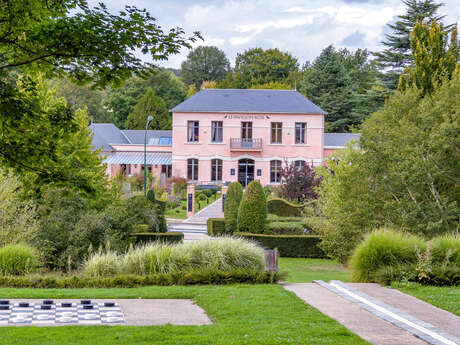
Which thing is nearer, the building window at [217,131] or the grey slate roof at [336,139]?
the building window at [217,131]

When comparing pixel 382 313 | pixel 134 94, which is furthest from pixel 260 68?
pixel 382 313

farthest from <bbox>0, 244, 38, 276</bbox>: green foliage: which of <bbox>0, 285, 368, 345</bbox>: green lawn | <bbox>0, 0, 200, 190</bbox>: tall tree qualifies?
<bbox>0, 0, 200, 190</bbox>: tall tree

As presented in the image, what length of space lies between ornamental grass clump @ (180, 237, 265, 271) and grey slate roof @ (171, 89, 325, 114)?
104 feet

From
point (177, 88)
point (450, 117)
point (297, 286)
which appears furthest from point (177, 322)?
point (177, 88)

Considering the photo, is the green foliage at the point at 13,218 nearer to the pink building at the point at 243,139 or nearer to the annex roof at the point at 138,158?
the pink building at the point at 243,139

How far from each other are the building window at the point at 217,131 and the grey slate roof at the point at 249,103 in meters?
1.16

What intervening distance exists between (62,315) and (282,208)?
19.4m

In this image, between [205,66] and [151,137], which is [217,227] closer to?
[151,137]

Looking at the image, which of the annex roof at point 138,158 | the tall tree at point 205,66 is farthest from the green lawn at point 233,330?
the tall tree at point 205,66

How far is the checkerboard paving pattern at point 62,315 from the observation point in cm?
669

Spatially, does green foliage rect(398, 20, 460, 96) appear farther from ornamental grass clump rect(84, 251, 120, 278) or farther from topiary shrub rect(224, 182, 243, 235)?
ornamental grass clump rect(84, 251, 120, 278)

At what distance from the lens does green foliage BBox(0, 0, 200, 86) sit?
4.95 metres

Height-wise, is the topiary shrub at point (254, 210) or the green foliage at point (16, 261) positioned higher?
the topiary shrub at point (254, 210)

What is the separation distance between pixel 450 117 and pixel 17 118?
39.6 feet
